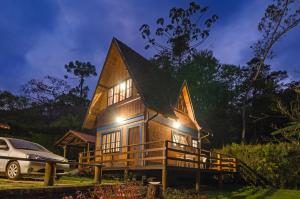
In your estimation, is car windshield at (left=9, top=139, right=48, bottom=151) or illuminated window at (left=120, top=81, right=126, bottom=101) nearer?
car windshield at (left=9, top=139, right=48, bottom=151)

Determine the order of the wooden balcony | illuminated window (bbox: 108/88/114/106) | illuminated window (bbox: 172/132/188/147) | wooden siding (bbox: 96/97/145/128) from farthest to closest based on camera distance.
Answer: illuminated window (bbox: 108/88/114/106) → illuminated window (bbox: 172/132/188/147) → wooden siding (bbox: 96/97/145/128) → the wooden balcony

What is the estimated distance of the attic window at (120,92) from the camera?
2077cm

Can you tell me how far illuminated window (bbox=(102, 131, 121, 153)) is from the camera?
67.9 ft

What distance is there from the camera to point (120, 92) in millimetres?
21594

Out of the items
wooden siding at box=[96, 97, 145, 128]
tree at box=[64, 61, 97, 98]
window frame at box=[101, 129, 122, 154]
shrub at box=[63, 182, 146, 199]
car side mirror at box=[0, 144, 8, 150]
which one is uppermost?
tree at box=[64, 61, 97, 98]

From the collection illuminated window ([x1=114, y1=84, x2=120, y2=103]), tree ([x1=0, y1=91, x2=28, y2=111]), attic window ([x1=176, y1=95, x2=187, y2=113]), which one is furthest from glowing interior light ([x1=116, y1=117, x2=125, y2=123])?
tree ([x1=0, y1=91, x2=28, y2=111])

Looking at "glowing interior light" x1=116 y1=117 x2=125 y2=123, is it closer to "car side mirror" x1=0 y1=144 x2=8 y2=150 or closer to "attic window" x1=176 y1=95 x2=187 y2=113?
"attic window" x1=176 y1=95 x2=187 y2=113

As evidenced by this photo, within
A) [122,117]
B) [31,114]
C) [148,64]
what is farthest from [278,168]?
[31,114]

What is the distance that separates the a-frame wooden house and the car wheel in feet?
25.0

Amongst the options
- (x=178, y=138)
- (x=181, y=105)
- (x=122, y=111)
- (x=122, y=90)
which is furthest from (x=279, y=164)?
(x=122, y=90)

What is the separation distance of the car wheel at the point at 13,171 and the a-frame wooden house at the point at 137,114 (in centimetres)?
763

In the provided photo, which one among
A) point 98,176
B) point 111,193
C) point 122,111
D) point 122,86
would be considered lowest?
point 111,193

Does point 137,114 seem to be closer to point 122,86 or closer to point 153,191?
point 122,86

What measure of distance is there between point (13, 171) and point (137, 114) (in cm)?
999
